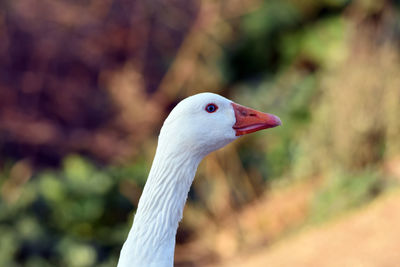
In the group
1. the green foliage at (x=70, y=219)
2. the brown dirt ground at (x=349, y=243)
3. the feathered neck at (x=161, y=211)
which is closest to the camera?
the feathered neck at (x=161, y=211)

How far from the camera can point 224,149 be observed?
934 cm

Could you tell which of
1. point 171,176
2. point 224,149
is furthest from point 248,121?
point 224,149

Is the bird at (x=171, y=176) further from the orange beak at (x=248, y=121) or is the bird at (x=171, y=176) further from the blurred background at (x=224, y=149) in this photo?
the blurred background at (x=224, y=149)

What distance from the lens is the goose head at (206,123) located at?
9.07ft

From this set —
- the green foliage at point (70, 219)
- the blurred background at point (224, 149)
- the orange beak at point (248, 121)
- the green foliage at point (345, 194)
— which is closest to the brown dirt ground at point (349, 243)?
the blurred background at point (224, 149)

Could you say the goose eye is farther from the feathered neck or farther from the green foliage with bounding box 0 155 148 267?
the green foliage with bounding box 0 155 148 267

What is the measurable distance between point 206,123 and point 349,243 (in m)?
4.58

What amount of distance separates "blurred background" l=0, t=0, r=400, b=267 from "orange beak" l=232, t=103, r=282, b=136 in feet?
13.2

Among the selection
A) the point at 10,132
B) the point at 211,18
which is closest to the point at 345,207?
the point at 211,18

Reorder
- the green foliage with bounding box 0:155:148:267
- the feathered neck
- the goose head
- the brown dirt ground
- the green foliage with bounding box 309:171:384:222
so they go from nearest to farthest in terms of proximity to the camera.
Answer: the feathered neck → the goose head → the brown dirt ground → the green foliage with bounding box 0:155:148:267 → the green foliage with bounding box 309:171:384:222

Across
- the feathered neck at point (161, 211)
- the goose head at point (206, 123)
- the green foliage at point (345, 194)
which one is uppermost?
the green foliage at point (345, 194)

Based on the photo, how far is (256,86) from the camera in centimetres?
1290

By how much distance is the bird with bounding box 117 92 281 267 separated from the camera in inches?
105

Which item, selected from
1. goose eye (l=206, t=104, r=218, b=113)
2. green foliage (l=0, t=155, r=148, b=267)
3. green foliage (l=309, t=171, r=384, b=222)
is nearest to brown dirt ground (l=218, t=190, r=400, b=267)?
green foliage (l=309, t=171, r=384, b=222)
